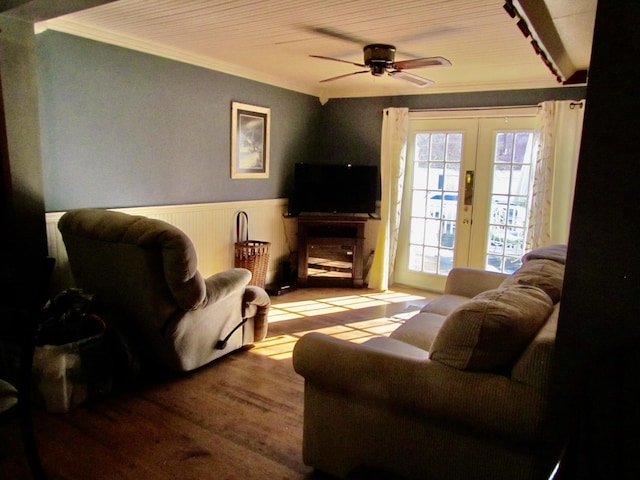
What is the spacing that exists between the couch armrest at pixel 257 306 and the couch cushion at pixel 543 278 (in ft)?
5.82

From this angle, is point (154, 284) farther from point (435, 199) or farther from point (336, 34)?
point (435, 199)

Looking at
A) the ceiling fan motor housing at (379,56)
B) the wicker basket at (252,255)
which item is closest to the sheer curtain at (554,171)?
the ceiling fan motor housing at (379,56)

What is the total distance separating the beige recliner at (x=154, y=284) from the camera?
260 cm

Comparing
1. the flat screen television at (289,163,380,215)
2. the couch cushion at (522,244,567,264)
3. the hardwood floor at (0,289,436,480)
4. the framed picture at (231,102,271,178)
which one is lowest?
the hardwood floor at (0,289,436,480)

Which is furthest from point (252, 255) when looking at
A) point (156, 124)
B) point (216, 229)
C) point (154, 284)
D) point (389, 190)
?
point (154, 284)

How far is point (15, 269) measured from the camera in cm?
233

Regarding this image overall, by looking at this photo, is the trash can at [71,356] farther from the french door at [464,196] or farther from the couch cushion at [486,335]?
the french door at [464,196]

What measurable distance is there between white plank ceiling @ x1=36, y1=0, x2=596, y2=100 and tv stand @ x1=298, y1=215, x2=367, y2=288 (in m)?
1.69

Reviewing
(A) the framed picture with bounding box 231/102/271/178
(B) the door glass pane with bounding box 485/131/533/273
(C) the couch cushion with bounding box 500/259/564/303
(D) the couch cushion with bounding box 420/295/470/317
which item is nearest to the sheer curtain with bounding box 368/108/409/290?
(B) the door glass pane with bounding box 485/131/533/273

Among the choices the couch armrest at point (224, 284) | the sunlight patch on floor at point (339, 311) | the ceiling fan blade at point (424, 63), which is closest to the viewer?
the couch armrest at point (224, 284)

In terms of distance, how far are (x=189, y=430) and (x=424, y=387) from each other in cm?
137

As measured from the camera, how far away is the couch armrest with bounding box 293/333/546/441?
1547mm

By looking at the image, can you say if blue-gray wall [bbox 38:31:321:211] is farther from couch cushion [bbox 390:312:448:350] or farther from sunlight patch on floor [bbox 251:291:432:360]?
couch cushion [bbox 390:312:448:350]

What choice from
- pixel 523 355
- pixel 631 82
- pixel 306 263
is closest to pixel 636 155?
pixel 631 82
